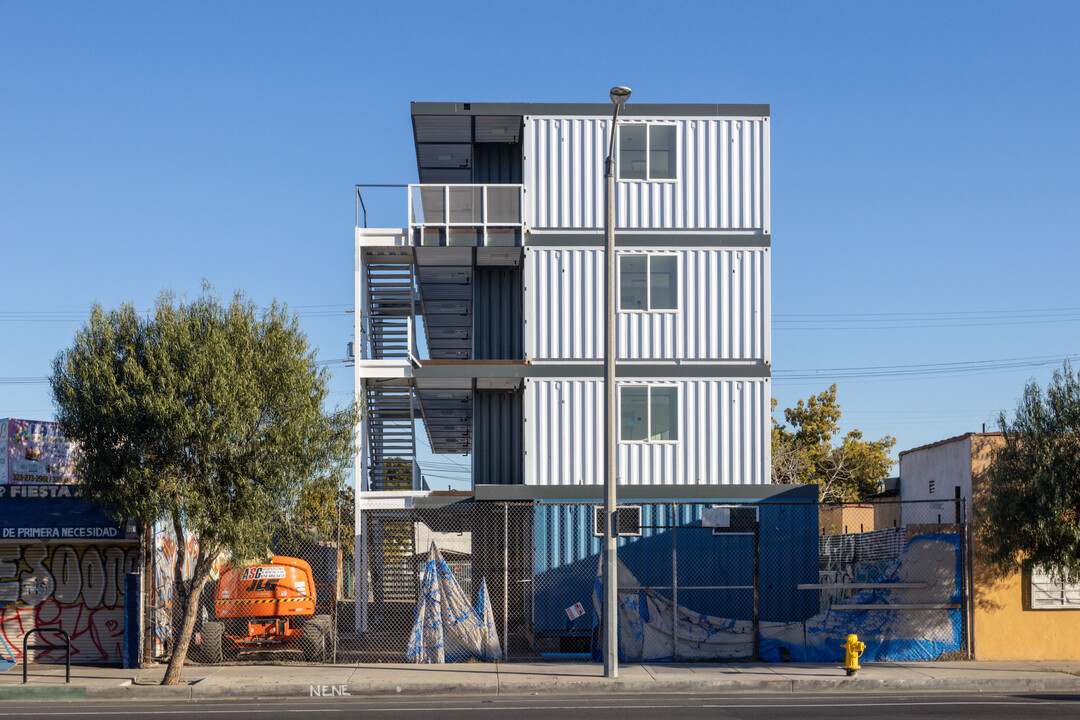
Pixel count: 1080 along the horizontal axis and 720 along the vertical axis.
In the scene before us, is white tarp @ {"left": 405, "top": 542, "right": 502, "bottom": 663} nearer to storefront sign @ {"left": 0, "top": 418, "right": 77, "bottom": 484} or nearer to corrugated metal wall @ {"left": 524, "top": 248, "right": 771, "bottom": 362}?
storefront sign @ {"left": 0, "top": 418, "right": 77, "bottom": 484}

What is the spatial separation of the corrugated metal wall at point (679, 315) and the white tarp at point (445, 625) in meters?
7.00

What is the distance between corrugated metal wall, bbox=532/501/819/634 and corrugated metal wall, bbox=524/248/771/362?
3613mm

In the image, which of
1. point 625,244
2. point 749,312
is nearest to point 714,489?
point 749,312

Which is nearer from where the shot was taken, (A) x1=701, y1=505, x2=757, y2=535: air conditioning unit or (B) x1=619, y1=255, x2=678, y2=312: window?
(A) x1=701, y1=505, x2=757, y2=535: air conditioning unit

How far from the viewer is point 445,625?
1866cm

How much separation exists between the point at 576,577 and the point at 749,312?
23.4 ft

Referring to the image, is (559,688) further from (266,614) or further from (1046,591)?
(1046,591)

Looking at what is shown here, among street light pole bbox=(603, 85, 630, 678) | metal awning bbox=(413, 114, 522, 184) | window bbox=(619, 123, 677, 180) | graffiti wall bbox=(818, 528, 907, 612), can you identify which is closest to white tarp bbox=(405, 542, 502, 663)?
street light pole bbox=(603, 85, 630, 678)

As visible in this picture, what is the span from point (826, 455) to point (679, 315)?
90.7 ft

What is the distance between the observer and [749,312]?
24266 mm

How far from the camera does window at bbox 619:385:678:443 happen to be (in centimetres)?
2408

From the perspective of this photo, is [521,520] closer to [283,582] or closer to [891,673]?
[283,582]

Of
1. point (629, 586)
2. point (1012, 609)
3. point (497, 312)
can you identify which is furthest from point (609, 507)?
point (497, 312)

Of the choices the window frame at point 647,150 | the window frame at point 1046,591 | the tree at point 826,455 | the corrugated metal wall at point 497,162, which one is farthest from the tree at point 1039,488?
the tree at point 826,455
